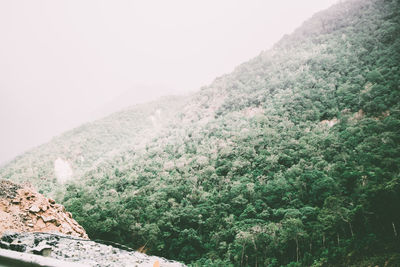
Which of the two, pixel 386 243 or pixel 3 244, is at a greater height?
pixel 3 244

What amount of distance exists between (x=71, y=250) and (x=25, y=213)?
225 inches

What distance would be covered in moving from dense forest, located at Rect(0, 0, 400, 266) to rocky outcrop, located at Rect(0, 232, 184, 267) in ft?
57.6

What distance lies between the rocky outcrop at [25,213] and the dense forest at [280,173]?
629 inches

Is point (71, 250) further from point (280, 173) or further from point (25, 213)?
point (280, 173)

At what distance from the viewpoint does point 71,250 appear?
788 cm

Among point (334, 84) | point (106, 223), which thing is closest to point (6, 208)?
point (106, 223)

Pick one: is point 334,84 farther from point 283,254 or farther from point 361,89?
point 283,254

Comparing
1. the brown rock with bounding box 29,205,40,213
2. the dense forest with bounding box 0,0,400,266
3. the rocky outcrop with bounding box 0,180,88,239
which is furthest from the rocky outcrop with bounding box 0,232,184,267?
the dense forest with bounding box 0,0,400,266

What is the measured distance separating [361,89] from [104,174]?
4669cm

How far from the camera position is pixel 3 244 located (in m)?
6.47

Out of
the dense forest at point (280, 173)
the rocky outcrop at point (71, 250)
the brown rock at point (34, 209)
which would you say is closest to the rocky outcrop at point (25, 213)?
the brown rock at point (34, 209)

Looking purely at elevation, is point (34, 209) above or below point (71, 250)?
above

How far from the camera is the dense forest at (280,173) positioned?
24531 mm

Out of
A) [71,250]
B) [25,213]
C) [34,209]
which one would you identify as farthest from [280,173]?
[71,250]
